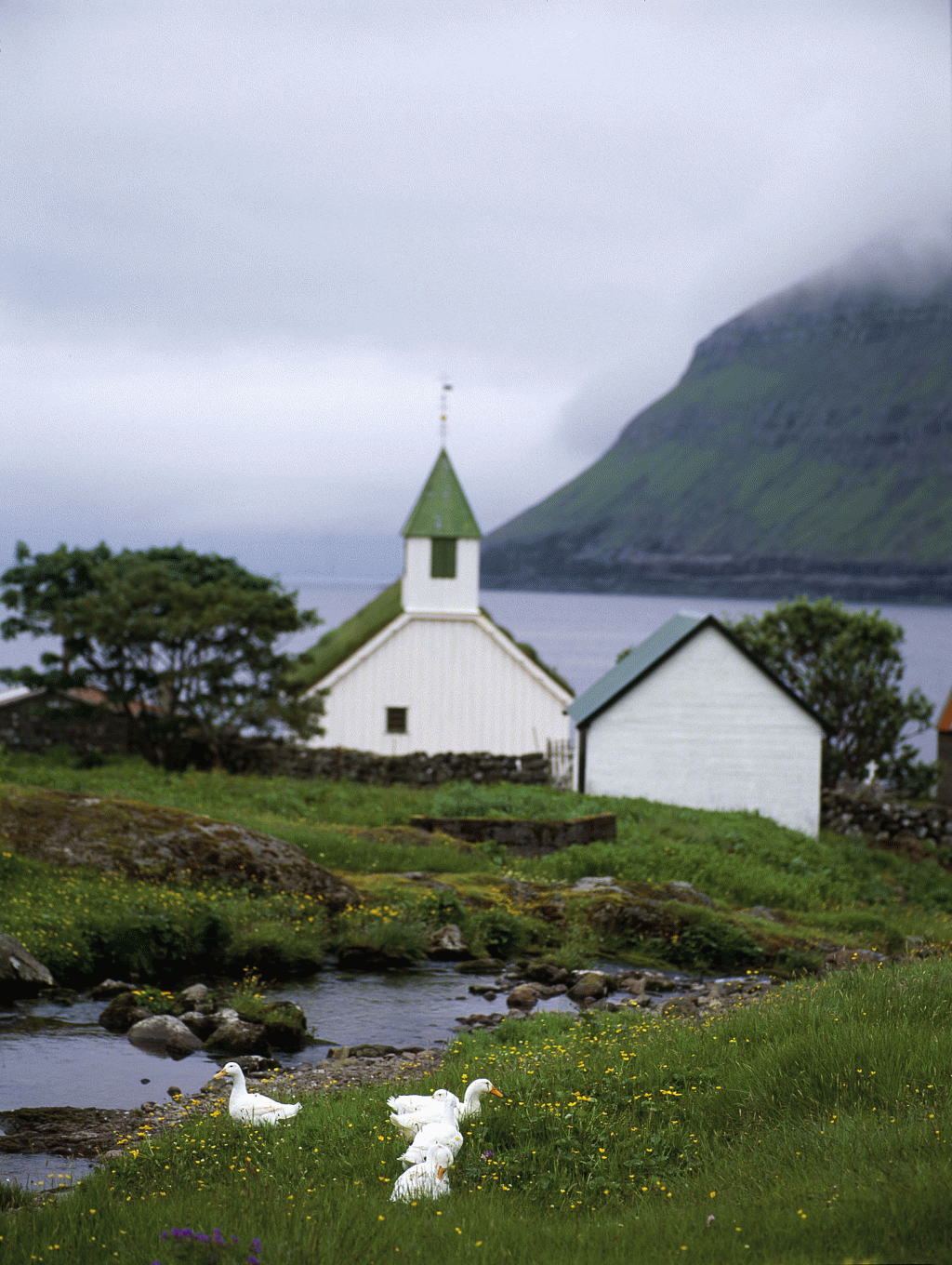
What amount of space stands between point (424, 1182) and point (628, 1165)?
1467 millimetres

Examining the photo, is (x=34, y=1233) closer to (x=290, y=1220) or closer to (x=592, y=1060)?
(x=290, y=1220)

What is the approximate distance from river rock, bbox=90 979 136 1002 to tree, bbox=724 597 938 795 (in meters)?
38.0

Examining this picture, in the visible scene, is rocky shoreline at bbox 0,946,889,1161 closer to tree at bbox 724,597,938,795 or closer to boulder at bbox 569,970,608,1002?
boulder at bbox 569,970,608,1002

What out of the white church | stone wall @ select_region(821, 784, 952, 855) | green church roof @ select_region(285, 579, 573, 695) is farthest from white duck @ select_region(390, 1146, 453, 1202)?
the white church

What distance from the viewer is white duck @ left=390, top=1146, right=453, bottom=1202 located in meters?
6.99

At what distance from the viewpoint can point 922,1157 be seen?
6492mm

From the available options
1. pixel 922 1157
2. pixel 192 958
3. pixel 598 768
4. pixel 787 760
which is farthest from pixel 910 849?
pixel 922 1157

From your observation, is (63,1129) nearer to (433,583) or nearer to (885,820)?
(885,820)

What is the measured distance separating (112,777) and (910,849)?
24.5m

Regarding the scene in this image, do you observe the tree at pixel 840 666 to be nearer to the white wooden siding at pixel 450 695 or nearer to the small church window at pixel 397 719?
the white wooden siding at pixel 450 695

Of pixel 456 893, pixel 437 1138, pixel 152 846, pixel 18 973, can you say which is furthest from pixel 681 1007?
pixel 152 846

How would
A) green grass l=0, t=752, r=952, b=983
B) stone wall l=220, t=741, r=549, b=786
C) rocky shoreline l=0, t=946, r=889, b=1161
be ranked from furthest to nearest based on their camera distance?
stone wall l=220, t=741, r=549, b=786, green grass l=0, t=752, r=952, b=983, rocky shoreline l=0, t=946, r=889, b=1161

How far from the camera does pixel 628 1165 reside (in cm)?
760

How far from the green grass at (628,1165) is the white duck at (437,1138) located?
10.1 inches
